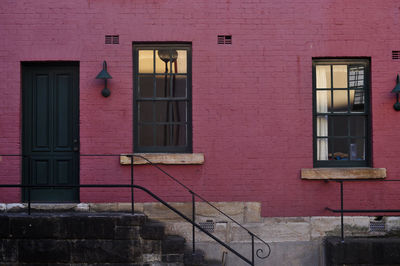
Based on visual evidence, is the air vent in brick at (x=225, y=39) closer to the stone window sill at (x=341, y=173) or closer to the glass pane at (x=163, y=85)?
the glass pane at (x=163, y=85)

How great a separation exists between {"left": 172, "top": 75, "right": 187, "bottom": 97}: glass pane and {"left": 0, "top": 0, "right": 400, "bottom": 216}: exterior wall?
27 cm

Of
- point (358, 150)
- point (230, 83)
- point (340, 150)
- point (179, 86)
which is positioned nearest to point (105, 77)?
point (179, 86)

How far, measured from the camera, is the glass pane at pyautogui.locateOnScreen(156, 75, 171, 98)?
23.3 ft

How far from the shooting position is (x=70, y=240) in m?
5.82

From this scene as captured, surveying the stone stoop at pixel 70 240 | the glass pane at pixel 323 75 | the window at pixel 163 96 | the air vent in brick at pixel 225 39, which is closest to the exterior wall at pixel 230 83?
the air vent in brick at pixel 225 39

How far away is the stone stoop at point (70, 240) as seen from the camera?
5.80 m

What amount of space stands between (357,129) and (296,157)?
1.30 meters

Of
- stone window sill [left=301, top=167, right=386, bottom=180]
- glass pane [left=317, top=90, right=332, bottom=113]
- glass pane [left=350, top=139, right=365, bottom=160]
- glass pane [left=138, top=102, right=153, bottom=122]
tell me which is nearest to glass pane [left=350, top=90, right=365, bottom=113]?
glass pane [left=317, top=90, right=332, bottom=113]

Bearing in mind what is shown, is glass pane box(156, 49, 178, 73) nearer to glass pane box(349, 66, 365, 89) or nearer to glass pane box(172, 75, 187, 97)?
glass pane box(172, 75, 187, 97)

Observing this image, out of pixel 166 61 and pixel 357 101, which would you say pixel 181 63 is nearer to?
pixel 166 61

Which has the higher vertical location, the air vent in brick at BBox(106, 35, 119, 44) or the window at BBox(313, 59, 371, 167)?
the air vent in brick at BBox(106, 35, 119, 44)

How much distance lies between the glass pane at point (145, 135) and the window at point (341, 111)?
299 cm

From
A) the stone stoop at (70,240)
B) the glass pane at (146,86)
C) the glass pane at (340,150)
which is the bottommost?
the stone stoop at (70,240)

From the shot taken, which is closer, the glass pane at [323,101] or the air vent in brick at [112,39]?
the air vent in brick at [112,39]
